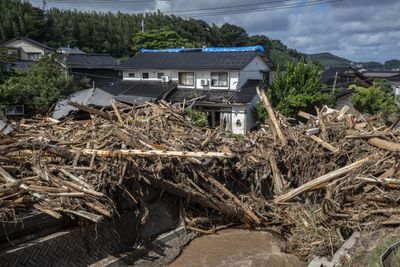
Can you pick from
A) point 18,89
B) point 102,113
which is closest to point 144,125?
point 102,113

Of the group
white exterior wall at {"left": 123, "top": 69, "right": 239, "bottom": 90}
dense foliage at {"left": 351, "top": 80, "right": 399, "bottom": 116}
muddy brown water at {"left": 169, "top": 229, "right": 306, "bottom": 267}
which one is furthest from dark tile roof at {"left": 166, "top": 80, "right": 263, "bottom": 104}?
muddy brown water at {"left": 169, "top": 229, "right": 306, "bottom": 267}

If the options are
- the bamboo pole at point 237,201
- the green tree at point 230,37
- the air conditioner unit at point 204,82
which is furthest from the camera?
the green tree at point 230,37

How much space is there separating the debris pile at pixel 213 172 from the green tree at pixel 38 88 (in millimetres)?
10289

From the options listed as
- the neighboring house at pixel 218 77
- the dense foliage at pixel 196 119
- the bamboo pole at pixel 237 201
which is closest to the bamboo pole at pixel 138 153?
the bamboo pole at pixel 237 201

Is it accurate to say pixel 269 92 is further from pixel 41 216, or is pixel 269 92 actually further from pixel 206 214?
pixel 41 216

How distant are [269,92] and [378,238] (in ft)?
55.9

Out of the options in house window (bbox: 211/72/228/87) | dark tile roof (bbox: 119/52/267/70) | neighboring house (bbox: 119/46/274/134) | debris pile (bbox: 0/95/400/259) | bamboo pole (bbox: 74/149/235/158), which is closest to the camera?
debris pile (bbox: 0/95/400/259)

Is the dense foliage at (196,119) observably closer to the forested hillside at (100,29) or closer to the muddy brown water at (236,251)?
the muddy brown water at (236,251)

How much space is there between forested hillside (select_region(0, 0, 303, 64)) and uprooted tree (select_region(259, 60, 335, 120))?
2310 cm

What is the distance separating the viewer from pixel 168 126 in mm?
8766

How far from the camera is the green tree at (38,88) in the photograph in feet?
61.1

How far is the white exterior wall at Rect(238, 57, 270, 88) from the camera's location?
24812 millimetres

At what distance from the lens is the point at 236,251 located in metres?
6.99

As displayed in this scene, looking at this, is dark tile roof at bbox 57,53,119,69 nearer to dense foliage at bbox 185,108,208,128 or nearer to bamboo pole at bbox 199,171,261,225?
dense foliage at bbox 185,108,208,128
